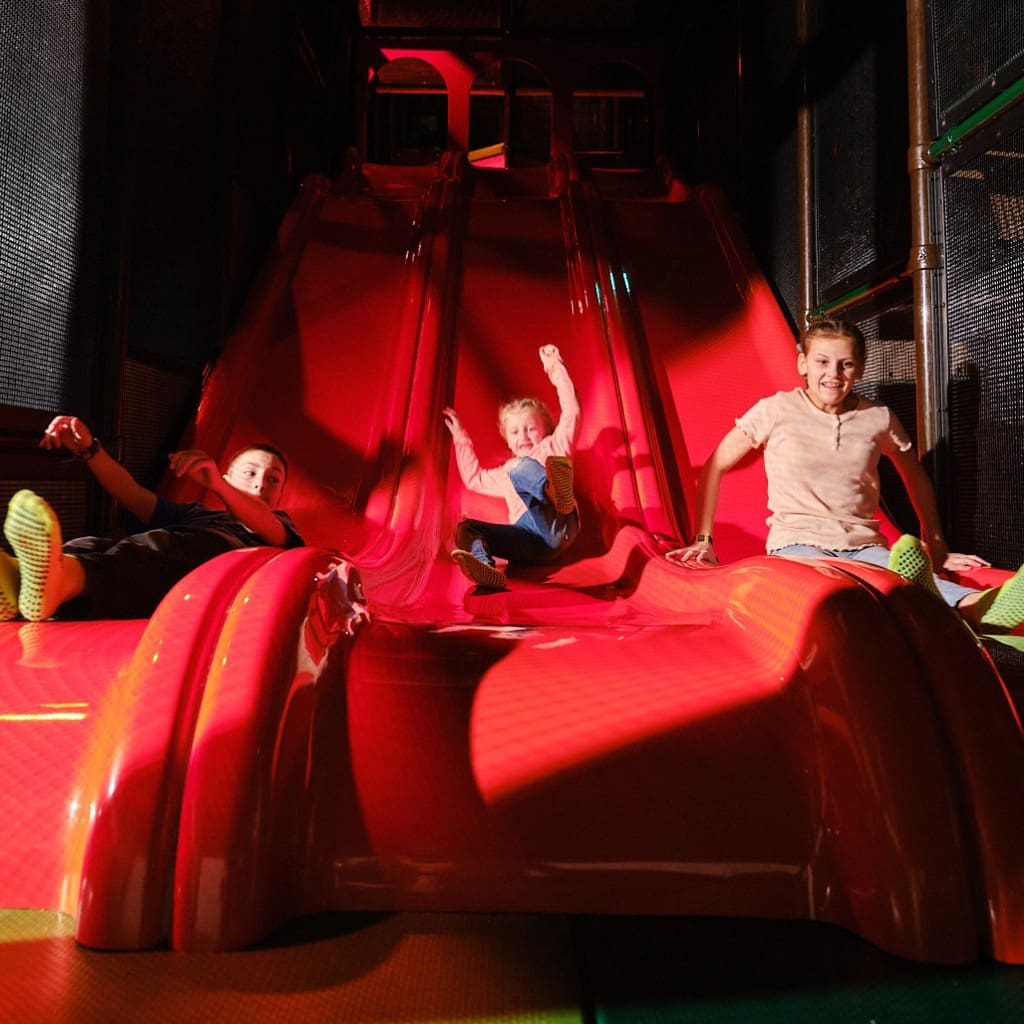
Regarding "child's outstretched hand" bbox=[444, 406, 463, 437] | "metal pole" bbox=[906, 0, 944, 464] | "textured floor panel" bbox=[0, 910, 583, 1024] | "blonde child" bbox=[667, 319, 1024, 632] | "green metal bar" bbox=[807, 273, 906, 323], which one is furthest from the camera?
"child's outstretched hand" bbox=[444, 406, 463, 437]

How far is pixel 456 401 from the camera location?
117 inches

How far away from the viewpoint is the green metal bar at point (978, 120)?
1778 mm

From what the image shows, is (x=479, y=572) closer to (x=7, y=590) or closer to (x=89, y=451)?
(x=89, y=451)

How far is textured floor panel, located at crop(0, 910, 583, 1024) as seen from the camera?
64 cm

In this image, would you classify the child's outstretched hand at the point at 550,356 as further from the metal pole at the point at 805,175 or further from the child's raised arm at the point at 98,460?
the child's raised arm at the point at 98,460

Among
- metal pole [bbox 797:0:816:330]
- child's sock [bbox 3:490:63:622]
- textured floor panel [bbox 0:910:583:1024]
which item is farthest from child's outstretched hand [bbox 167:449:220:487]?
metal pole [bbox 797:0:816:330]

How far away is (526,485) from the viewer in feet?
7.88

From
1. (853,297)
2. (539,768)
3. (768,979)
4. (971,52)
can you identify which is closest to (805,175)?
(853,297)

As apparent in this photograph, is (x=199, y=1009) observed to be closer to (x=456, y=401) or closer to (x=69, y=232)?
(x=69, y=232)

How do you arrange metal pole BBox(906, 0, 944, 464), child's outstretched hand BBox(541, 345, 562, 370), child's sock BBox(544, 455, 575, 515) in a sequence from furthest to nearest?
1. child's outstretched hand BBox(541, 345, 562, 370)
2. child's sock BBox(544, 455, 575, 515)
3. metal pole BBox(906, 0, 944, 464)

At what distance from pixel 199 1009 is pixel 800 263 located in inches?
123

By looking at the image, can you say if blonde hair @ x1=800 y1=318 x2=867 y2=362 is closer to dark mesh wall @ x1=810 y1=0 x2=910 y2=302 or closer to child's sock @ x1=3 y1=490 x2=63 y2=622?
dark mesh wall @ x1=810 y1=0 x2=910 y2=302

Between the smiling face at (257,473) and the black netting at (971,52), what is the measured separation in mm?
1920

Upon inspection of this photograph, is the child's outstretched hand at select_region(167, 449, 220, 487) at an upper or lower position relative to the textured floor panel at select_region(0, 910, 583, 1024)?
upper
